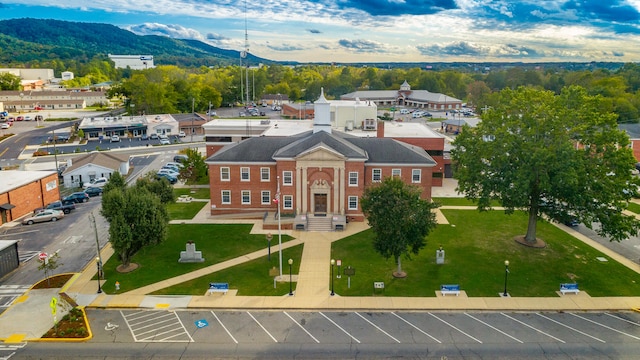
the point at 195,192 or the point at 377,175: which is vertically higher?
the point at 377,175

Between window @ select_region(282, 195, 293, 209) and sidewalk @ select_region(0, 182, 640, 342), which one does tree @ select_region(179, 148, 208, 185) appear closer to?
window @ select_region(282, 195, 293, 209)

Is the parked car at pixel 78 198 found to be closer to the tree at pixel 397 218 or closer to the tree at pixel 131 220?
the tree at pixel 131 220

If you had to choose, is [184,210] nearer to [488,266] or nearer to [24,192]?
[24,192]

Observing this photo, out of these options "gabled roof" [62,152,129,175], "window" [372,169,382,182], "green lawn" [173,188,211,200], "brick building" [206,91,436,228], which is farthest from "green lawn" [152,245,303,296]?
"gabled roof" [62,152,129,175]

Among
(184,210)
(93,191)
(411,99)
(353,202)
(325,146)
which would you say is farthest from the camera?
(411,99)

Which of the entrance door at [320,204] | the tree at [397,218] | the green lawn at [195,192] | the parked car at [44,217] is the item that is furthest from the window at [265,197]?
the parked car at [44,217]

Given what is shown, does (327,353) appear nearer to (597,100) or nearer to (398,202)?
(398,202)

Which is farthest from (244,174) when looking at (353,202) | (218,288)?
(218,288)
